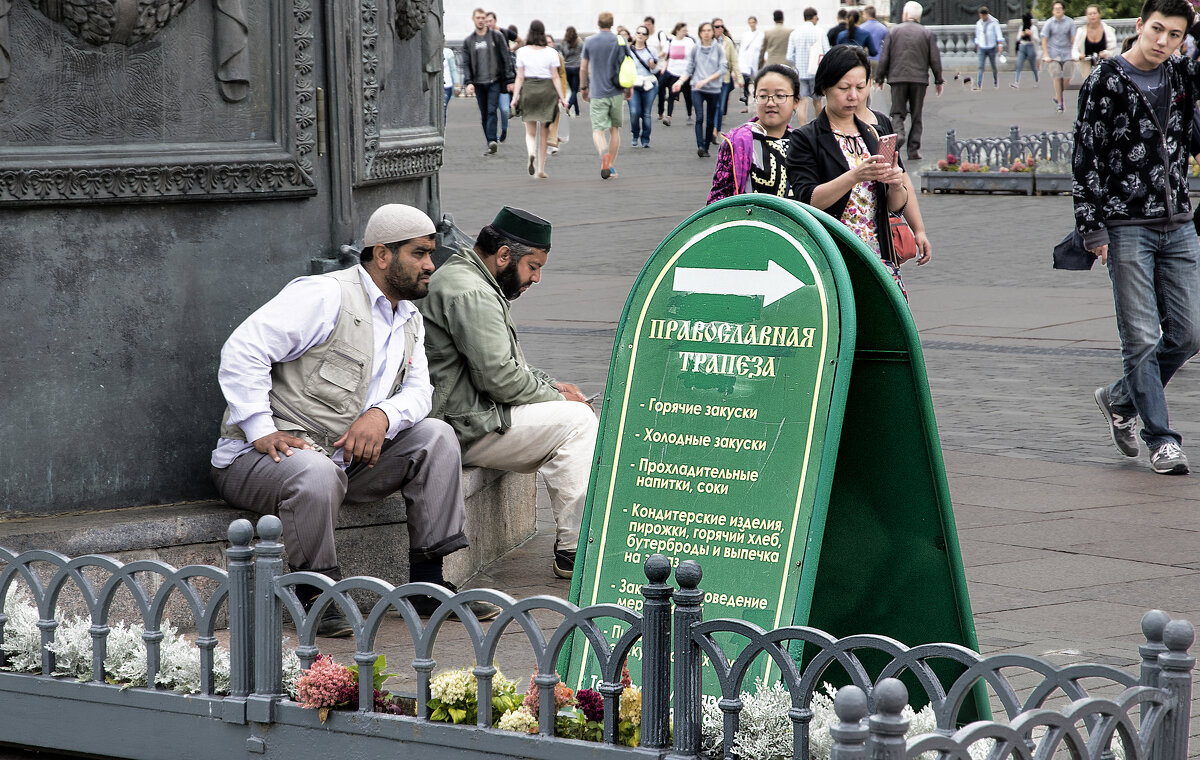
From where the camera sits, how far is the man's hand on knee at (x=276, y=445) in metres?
4.82

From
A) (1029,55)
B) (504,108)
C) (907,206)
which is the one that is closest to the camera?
(907,206)

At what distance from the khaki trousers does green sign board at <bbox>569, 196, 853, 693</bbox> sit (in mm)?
1565

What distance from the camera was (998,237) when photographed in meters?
14.9

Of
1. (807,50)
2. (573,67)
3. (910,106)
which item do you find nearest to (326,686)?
(910,106)

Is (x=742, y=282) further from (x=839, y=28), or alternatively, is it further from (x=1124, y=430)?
(x=839, y=28)

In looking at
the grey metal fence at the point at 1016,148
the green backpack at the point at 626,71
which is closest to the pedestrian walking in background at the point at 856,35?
the green backpack at the point at 626,71

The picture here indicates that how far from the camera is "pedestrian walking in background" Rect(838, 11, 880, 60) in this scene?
24969mm

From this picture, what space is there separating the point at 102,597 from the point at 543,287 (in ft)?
29.2

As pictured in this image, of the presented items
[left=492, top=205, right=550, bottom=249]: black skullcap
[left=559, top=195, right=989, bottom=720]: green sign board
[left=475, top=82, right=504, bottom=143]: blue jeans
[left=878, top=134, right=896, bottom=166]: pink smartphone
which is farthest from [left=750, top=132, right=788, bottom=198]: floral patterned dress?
[left=475, top=82, right=504, bottom=143]: blue jeans

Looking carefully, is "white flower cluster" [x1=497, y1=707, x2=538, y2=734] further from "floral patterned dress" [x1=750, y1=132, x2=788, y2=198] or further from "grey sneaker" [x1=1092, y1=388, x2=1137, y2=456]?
"grey sneaker" [x1=1092, y1=388, x2=1137, y2=456]

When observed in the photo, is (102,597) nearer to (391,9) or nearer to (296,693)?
(296,693)

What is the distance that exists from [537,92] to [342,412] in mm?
16677

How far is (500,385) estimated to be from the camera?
18.0 feet

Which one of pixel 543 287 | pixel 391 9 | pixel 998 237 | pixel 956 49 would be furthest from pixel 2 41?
pixel 956 49
